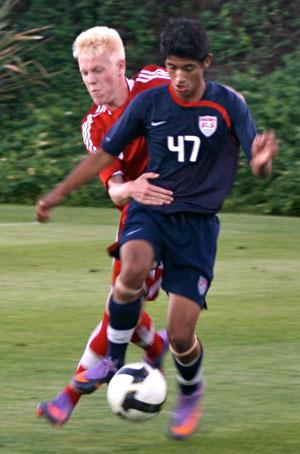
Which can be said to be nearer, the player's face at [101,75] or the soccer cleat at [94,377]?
the soccer cleat at [94,377]

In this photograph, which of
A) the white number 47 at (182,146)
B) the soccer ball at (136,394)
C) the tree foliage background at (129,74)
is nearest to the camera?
the soccer ball at (136,394)

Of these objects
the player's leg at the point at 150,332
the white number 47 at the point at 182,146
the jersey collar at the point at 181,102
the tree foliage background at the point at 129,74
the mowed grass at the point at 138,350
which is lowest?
the tree foliage background at the point at 129,74

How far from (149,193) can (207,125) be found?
14.9 inches

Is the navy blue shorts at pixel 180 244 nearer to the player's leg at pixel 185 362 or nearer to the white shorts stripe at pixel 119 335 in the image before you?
the player's leg at pixel 185 362

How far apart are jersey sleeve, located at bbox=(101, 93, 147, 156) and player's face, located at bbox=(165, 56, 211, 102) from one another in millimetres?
185

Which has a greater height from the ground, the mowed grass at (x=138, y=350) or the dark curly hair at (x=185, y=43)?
the dark curly hair at (x=185, y=43)

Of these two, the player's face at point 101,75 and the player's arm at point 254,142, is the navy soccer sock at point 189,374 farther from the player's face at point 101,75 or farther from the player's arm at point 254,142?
the player's face at point 101,75

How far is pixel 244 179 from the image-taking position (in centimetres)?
1780

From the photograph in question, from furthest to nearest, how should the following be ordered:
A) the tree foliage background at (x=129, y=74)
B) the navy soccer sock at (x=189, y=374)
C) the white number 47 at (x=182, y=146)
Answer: the tree foliage background at (x=129, y=74) < the navy soccer sock at (x=189, y=374) < the white number 47 at (x=182, y=146)

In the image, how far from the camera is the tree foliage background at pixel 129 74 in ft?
59.3

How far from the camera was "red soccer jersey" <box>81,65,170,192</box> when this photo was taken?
6.62 meters

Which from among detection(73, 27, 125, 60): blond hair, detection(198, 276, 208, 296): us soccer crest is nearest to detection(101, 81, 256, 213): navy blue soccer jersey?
detection(198, 276, 208, 296): us soccer crest

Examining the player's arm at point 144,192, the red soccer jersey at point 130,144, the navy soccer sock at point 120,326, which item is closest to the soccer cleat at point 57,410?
the navy soccer sock at point 120,326

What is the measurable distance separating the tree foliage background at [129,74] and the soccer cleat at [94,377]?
35.8 ft
